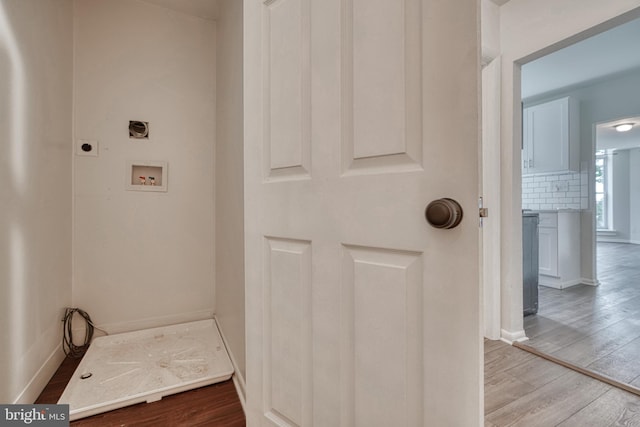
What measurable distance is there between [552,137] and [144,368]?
487cm

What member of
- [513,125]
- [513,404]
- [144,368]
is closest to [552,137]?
[513,125]

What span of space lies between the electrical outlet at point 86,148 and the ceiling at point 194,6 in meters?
1.21

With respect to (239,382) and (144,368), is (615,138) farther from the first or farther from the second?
(144,368)

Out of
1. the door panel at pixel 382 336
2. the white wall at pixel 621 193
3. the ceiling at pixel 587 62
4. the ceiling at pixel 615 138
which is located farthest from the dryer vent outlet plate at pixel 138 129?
the white wall at pixel 621 193

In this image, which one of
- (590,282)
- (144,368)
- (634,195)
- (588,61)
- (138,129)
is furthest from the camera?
(634,195)

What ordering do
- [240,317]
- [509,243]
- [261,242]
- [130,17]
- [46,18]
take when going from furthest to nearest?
[130,17] → [509,243] → [46,18] → [240,317] → [261,242]


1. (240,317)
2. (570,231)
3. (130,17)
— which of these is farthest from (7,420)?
(570,231)

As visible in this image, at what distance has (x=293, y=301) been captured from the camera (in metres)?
0.97

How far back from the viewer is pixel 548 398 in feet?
4.77

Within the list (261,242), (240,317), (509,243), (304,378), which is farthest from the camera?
(509,243)

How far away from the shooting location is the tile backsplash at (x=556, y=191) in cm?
357

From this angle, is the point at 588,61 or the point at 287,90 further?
the point at 588,61

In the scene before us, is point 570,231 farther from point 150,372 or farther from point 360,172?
point 150,372

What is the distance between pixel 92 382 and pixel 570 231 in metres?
4.65
